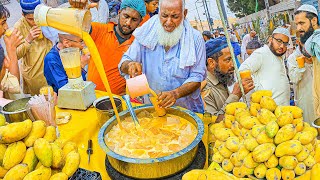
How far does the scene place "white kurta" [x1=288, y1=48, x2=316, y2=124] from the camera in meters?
3.77

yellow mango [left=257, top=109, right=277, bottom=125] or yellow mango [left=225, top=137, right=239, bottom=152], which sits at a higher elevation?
yellow mango [left=257, top=109, right=277, bottom=125]

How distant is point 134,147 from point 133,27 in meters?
1.76

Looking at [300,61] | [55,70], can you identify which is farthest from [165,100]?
[300,61]

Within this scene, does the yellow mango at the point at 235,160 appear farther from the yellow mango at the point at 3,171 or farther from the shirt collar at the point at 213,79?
the shirt collar at the point at 213,79

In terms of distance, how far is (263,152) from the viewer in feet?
3.97

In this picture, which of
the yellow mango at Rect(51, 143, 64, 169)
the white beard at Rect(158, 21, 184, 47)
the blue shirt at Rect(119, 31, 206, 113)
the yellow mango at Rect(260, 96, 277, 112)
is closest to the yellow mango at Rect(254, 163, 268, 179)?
the yellow mango at Rect(260, 96, 277, 112)

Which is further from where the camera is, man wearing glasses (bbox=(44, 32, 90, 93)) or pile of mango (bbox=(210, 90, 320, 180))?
man wearing glasses (bbox=(44, 32, 90, 93))

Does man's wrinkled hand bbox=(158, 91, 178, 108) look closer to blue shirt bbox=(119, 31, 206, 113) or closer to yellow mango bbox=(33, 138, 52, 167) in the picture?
blue shirt bbox=(119, 31, 206, 113)

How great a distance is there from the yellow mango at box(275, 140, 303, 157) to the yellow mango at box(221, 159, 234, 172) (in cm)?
21

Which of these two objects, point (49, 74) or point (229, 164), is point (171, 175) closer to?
point (229, 164)

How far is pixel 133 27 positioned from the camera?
3.25m

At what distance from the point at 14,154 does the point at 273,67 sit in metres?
3.39

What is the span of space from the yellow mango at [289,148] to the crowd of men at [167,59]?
39.5 inches

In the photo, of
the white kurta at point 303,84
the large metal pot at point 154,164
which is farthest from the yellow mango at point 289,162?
the white kurta at point 303,84
